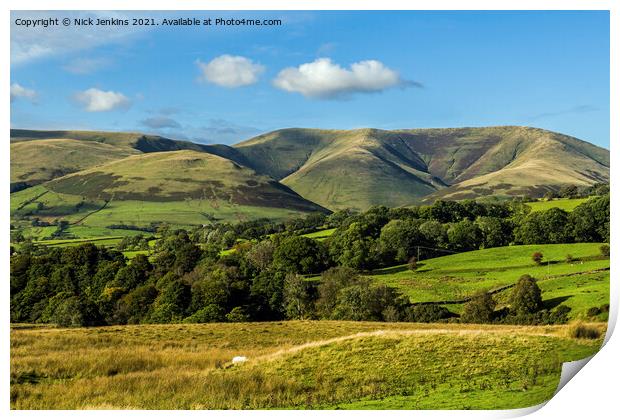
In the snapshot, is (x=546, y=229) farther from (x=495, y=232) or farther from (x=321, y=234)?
(x=321, y=234)

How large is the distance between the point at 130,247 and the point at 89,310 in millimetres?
5683

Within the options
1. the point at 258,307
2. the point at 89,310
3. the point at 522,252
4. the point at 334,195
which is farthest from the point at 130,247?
the point at 334,195

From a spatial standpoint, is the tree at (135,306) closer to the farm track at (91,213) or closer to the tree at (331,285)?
the farm track at (91,213)

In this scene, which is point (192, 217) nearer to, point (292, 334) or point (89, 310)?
point (89, 310)

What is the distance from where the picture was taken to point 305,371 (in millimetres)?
11219

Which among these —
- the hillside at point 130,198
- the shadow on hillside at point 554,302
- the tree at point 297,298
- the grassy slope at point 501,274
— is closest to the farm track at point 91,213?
the hillside at point 130,198

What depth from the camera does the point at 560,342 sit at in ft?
39.4

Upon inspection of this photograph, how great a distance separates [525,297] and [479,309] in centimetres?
143

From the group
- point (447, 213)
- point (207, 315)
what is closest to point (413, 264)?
point (207, 315)

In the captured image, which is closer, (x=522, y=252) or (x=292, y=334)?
(x=292, y=334)

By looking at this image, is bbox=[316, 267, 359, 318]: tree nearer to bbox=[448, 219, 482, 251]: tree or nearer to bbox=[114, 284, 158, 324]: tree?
bbox=[448, 219, 482, 251]: tree

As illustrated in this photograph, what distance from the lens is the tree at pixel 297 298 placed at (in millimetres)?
18766

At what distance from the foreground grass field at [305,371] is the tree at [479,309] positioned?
353 centimetres
